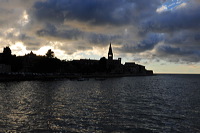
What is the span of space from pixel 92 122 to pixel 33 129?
256 inches

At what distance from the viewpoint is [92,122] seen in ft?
71.6

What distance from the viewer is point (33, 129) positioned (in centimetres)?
1883

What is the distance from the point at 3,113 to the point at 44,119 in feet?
21.9

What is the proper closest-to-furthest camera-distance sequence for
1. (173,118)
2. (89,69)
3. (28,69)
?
(173,118) → (28,69) → (89,69)

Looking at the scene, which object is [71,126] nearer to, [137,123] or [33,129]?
[33,129]

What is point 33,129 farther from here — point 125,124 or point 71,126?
point 125,124

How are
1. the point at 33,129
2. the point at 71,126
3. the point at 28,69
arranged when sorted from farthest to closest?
the point at 28,69 → the point at 71,126 → the point at 33,129

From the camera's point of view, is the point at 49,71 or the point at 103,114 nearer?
the point at 103,114

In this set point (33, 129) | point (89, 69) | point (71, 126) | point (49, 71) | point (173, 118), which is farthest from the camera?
point (89, 69)

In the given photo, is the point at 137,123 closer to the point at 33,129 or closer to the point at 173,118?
the point at 173,118

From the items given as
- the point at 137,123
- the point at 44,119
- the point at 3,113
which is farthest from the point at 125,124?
the point at 3,113

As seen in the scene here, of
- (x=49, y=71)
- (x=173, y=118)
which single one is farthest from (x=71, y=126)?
(x=49, y=71)

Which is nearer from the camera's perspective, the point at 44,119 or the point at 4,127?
the point at 4,127

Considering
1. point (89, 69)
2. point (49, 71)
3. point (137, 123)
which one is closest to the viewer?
point (137, 123)
